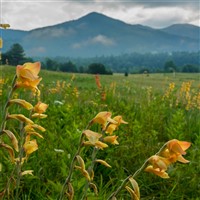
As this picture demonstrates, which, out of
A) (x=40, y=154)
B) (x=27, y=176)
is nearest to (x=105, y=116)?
(x=27, y=176)

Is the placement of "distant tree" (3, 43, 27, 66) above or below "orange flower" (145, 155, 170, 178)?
above

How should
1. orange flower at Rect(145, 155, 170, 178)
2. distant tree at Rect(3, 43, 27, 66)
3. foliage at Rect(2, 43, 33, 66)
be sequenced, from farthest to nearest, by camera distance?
distant tree at Rect(3, 43, 27, 66), foliage at Rect(2, 43, 33, 66), orange flower at Rect(145, 155, 170, 178)

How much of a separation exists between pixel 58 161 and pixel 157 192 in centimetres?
91

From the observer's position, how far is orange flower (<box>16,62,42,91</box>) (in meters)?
1.34

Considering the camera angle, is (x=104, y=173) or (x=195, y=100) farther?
(x=195, y=100)

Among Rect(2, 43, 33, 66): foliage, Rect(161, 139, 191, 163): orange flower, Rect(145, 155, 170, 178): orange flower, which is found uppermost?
Rect(2, 43, 33, 66): foliage

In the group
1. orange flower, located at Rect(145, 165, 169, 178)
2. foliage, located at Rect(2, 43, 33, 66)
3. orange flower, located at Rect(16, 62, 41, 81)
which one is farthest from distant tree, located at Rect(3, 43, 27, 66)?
orange flower, located at Rect(145, 165, 169, 178)

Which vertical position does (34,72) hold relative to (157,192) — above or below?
above

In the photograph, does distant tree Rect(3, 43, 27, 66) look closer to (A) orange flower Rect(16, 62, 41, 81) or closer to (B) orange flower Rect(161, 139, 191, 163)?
(A) orange flower Rect(16, 62, 41, 81)

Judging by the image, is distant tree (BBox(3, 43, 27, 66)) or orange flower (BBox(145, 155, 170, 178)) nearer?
orange flower (BBox(145, 155, 170, 178))

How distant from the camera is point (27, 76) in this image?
1.33m

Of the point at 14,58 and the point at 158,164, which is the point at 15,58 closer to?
the point at 14,58

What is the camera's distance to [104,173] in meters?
3.61

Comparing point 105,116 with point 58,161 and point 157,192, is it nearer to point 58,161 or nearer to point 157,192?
point 58,161
